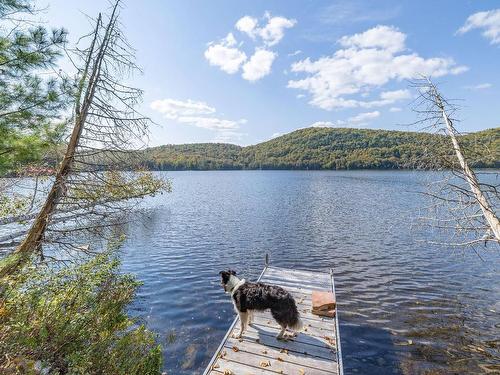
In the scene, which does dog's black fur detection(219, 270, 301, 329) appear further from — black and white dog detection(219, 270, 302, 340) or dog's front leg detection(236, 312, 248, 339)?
dog's front leg detection(236, 312, 248, 339)

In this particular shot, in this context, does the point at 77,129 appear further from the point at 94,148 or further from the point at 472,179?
the point at 472,179

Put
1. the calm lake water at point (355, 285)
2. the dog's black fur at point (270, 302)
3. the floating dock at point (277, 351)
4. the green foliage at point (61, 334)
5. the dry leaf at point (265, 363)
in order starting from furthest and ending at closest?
the calm lake water at point (355, 285)
the dog's black fur at point (270, 302)
the dry leaf at point (265, 363)
the floating dock at point (277, 351)
the green foliage at point (61, 334)

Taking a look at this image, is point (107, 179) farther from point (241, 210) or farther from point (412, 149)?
point (241, 210)

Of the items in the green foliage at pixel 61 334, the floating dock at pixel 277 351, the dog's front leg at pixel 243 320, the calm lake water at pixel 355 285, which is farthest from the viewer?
the calm lake water at pixel 355 285

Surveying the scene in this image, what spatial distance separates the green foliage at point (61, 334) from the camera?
5145 millimetres

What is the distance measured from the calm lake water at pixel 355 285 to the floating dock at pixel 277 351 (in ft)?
6.89

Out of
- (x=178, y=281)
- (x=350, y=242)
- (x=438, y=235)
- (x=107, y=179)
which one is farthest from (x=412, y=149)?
(x=438, y=235)

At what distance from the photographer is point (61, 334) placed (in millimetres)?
6016

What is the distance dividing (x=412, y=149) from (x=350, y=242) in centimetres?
1889

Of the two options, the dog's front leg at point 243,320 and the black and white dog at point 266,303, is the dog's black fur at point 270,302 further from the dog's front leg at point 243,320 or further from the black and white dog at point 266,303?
the dog's front leg at point 243,320

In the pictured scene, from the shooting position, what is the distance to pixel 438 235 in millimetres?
28719

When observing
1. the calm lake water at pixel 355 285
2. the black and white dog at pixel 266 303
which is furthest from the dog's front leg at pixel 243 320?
the calm lake water at pixel 355 285

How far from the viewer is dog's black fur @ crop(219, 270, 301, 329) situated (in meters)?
8.85

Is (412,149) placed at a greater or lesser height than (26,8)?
lesser
